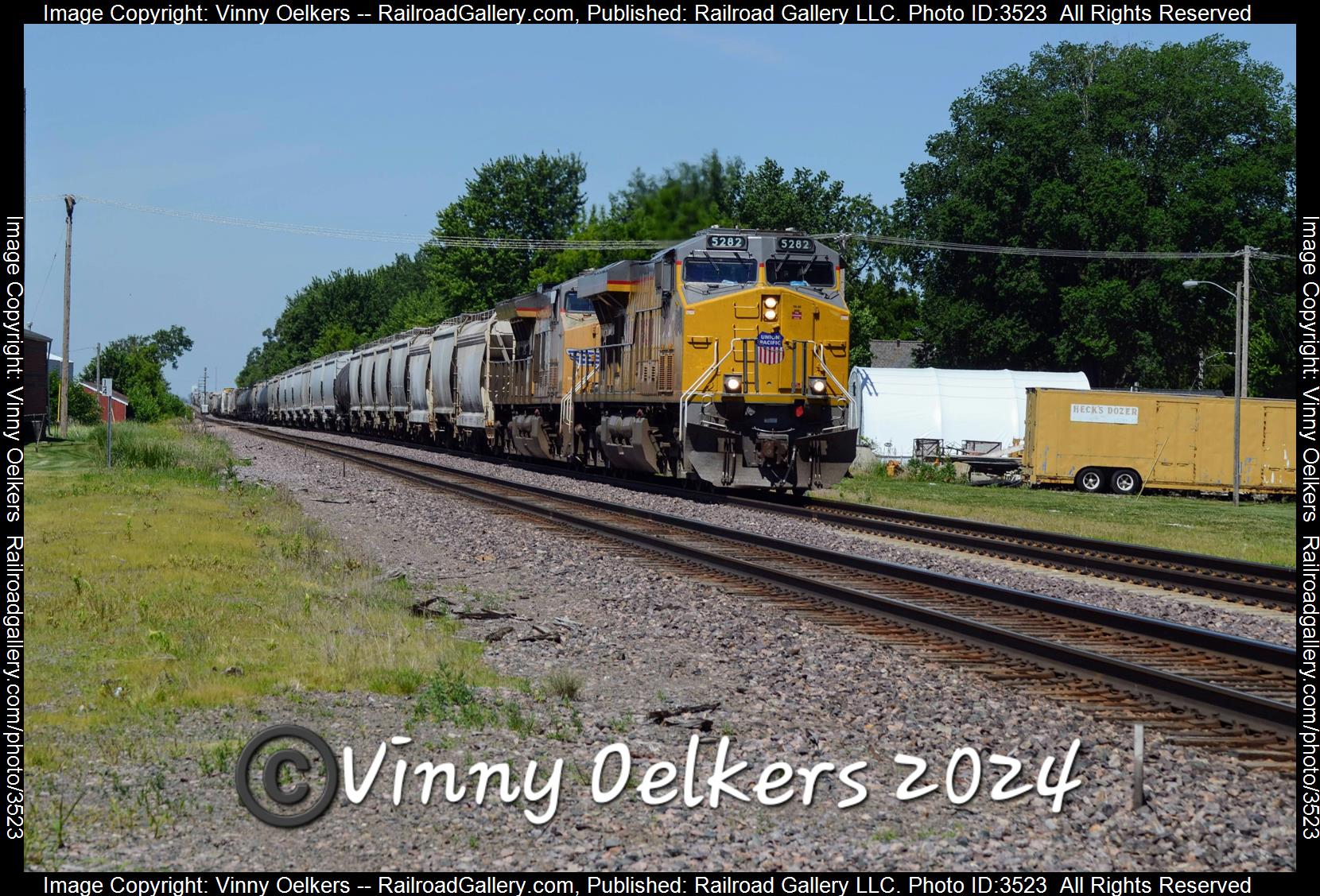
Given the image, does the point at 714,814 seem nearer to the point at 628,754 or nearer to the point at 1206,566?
the point at 628,754

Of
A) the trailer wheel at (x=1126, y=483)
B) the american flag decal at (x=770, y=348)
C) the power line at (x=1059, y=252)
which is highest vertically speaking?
the power line at (x=1059, y=252)

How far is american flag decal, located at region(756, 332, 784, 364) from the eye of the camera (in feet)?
72.6

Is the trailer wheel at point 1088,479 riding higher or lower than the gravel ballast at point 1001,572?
higher

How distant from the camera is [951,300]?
70.3 meters

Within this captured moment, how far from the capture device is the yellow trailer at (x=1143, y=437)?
125 feet

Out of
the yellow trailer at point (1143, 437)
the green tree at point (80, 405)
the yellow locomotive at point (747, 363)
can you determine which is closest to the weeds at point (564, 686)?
the yellow locomotive at point (747, 363)

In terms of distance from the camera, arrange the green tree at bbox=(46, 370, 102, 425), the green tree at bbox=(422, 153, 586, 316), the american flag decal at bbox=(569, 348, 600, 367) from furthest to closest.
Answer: the green tree at bbox=(422, 153, 586, 316) < the green tree at bbox=(46, 370, 102, 425) < the american flag decal at bbox=(569, 348, 600, 367)

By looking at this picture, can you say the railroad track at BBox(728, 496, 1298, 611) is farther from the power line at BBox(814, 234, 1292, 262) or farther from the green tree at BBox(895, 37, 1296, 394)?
the green tree at BBox(895, 37, 1296, 394)

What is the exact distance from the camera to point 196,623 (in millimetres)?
9945

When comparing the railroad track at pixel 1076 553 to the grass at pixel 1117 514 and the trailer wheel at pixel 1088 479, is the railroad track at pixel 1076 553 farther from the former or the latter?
the trailer wheel at pixel 1088 479

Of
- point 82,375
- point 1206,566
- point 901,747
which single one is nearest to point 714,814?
point 901,747

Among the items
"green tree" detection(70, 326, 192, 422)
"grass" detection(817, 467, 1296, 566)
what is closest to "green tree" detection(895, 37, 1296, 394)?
"grass" detection(817, 467, 1296, 566)

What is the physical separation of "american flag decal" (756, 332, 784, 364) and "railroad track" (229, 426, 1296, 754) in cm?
616

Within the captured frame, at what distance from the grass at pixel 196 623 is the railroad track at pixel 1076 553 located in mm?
7774
